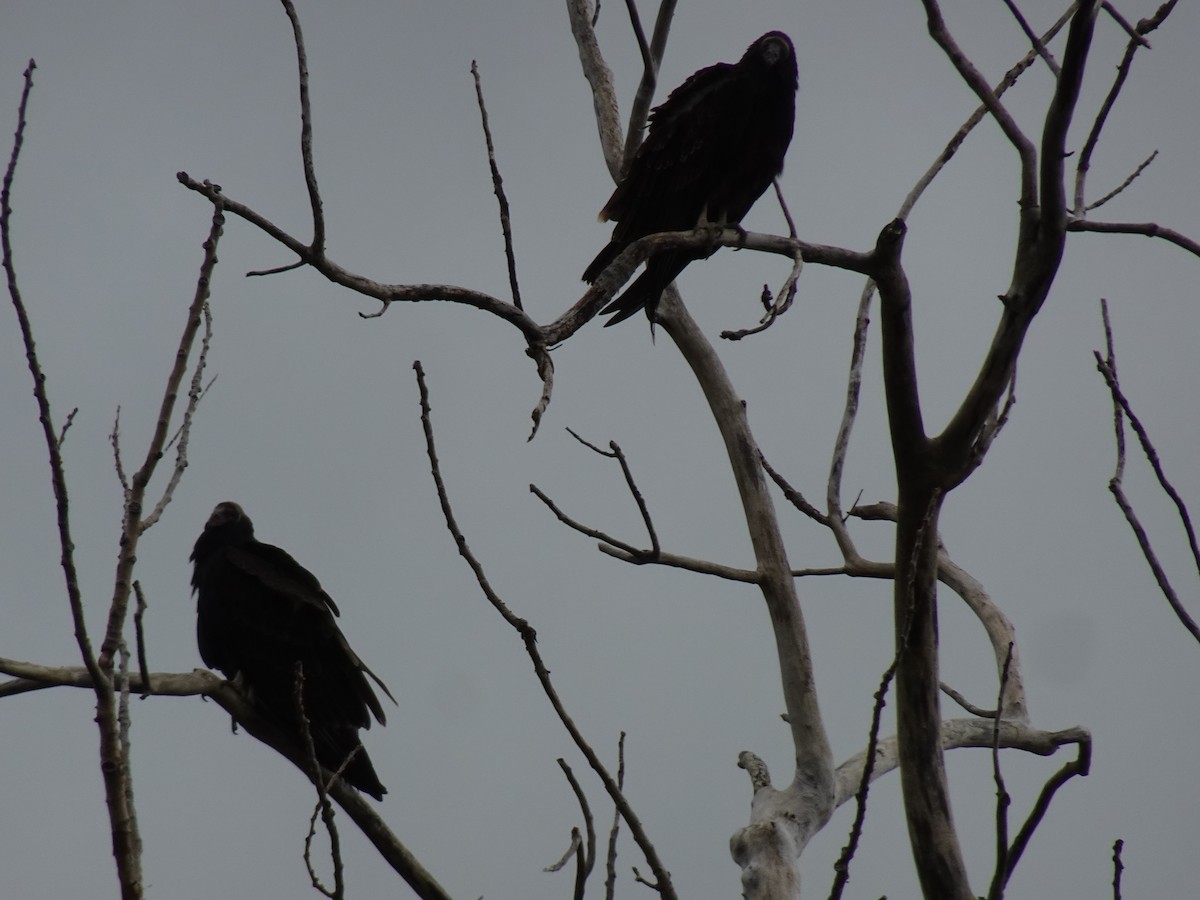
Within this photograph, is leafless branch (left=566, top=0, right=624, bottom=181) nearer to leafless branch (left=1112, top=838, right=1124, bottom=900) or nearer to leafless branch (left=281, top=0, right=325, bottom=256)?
leafless branch (left=281, top=0, right=325, bottom=256)

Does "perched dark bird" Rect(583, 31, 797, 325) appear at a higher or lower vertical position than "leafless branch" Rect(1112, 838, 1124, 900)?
higher

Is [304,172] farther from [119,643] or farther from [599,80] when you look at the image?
[599,80]

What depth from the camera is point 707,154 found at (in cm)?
421

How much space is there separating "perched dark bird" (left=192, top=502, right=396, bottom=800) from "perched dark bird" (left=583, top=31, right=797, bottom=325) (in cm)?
148

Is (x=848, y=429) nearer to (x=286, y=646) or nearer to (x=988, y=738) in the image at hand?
(x=988, y=738)

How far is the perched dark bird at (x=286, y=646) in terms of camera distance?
4086 mm

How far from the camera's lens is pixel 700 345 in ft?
13.2

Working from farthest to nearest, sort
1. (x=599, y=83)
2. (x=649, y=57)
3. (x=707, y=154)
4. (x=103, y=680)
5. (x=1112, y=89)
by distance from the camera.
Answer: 1. (x=599, y=83)
2. (x=707, y=154)
3. (x=649, y=57)
4. (x=1112, y=89)
5. (x=103, y=680)

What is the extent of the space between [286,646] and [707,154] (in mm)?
2194

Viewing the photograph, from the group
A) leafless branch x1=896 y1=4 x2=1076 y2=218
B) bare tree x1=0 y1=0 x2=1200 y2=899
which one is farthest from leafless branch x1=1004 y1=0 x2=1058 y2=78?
leafless branch x1=896 y1=4 x2=1076 y2=218

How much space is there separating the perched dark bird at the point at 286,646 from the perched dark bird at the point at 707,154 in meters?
1.48

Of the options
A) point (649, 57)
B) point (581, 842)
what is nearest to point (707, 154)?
point (649, 57)

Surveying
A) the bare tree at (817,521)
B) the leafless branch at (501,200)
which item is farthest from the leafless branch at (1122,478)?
the leafless branch at (501,200)

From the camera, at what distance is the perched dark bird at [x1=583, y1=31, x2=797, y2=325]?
4.10m
